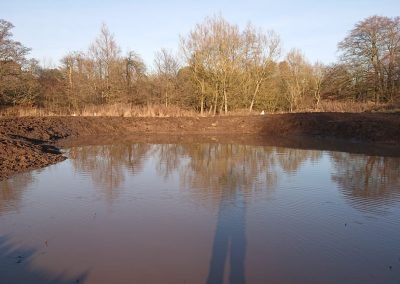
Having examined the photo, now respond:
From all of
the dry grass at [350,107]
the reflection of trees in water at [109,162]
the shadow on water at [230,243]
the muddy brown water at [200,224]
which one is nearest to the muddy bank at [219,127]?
the reflection of trees in water at [109,162]

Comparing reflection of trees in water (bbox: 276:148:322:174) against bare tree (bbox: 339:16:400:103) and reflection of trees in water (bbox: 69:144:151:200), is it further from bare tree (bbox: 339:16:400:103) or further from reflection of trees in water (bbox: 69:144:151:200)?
bare tree (bbox: 339:16:400:103)

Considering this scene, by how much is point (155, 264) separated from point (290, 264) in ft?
5.45

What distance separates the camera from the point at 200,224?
621 centimetres

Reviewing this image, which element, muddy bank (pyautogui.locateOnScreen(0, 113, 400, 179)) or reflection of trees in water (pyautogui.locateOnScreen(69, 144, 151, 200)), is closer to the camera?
reflection of trees in water (pyautogui.locateOnScreen(69, 144, 151, 200))

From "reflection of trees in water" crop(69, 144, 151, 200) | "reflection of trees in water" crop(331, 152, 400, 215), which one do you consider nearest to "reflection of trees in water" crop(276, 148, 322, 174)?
"reflection of trees in water" crop(331, 152, 400, 215)

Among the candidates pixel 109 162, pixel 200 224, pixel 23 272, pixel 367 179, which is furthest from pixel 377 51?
pixel 23 272

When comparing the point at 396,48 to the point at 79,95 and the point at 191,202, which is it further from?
the point at 191,202

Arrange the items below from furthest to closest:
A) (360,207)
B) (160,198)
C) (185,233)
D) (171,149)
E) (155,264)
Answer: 1. (171,149)
2. (160,198)
3. (360,207)
4. (185,233)
5. (155,264)

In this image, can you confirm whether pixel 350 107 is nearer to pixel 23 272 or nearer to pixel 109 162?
pixel 109 162

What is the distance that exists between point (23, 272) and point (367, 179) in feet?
27.5

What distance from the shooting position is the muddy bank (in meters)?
17.3

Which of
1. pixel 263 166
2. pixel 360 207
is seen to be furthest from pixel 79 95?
pixel 360 207

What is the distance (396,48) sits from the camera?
2839 cm

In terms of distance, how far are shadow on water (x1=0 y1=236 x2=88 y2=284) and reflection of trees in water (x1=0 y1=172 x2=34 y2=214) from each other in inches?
85.1
